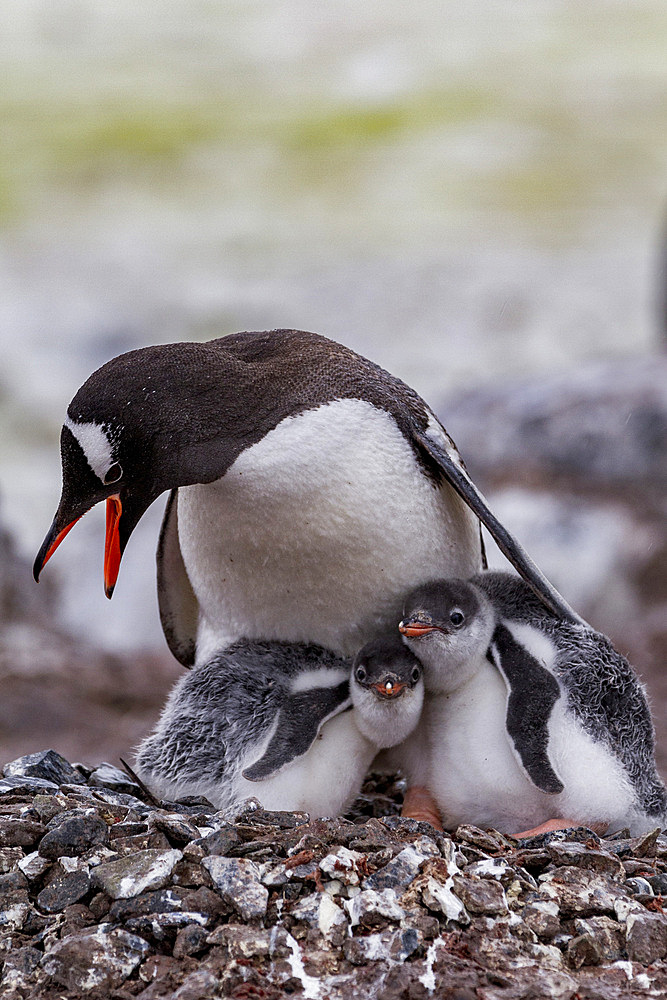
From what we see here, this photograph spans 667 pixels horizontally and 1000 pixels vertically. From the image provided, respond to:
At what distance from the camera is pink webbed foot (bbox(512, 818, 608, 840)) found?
2.09 m

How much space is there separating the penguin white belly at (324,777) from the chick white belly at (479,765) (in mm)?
151

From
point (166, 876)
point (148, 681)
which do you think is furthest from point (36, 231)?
point (166, 876)

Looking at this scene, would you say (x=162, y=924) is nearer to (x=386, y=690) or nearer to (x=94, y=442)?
(x=386, y=690)

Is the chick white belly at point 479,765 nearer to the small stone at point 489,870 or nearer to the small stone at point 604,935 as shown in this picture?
the small stone at point 489,870

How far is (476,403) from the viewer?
6.52 m

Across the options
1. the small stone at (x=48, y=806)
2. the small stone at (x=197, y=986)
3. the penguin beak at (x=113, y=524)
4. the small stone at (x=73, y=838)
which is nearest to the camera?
the small stone at (x=197, y=986)

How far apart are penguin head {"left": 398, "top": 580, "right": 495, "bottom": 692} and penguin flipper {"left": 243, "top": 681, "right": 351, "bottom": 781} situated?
185mm

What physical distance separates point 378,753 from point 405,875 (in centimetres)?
69

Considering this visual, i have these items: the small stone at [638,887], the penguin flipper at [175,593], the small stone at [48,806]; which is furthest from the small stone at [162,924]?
the penguin flipper at [175,593]

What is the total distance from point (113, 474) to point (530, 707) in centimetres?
87

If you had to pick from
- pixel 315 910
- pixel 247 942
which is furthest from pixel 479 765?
pixel 247 942

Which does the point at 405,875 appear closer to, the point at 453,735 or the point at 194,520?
the point at 453,735

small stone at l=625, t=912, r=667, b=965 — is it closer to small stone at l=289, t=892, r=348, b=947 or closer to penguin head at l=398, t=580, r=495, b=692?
small stone at l=289, t=892, r=348, b=947

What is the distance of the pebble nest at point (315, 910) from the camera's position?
5.34 ft
